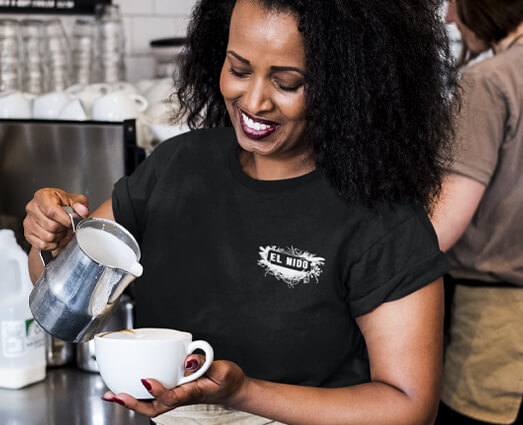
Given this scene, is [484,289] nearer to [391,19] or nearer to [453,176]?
[453,176]

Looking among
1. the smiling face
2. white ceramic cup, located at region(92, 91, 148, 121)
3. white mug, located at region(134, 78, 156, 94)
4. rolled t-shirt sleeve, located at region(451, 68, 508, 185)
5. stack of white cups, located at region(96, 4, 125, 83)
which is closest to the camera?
the smiling face

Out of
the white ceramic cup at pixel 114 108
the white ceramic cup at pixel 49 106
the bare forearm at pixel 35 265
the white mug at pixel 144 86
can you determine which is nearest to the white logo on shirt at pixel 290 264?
the bare forearm at pixel 35 265

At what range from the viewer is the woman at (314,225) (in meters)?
0.98

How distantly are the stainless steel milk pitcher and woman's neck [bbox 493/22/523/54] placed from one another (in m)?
1.05

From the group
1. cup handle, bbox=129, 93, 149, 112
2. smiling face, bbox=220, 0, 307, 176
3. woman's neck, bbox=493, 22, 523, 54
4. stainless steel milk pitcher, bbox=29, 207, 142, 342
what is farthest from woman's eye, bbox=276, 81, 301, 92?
cup handle, bbox=129, 93, 149, 112

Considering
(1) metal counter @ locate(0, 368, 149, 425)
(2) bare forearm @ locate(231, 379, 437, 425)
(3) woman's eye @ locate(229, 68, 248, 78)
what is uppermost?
(3) woman's eye @ locate(229, 68, 248, 78)

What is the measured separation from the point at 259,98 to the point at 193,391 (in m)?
0.38

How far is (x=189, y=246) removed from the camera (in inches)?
44.6

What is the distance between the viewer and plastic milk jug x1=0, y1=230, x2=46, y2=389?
4.37 ft

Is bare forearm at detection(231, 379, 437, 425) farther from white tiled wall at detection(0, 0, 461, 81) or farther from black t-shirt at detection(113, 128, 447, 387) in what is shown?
white tiled wall at detection(0, 0, 461, 81)

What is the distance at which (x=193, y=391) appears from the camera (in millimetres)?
872

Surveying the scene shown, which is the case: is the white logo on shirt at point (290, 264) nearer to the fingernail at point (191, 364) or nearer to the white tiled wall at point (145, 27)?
the fingernail at point (191, 364)

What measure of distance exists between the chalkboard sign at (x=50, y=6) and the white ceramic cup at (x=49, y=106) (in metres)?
0.94

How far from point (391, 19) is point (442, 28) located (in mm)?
133
